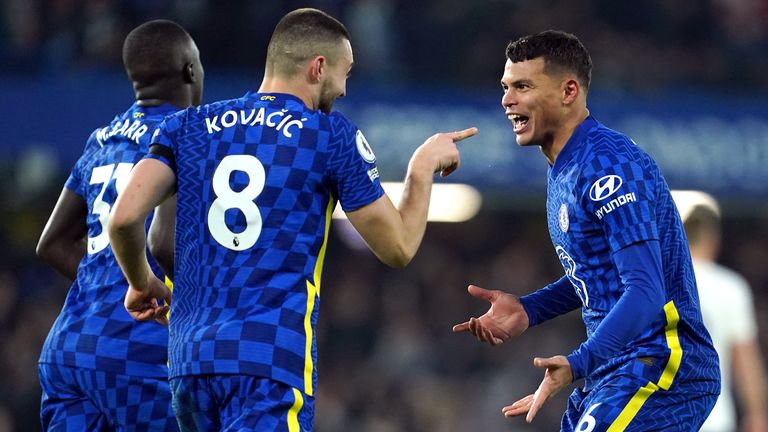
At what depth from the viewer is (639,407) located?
434cm

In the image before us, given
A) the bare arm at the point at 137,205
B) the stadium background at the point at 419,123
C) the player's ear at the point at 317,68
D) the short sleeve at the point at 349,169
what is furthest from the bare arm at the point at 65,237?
the stadium background at the point at 419,123

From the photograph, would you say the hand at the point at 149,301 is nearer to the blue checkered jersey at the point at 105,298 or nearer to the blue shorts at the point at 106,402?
the blue checkered jersey at the point at 105,298

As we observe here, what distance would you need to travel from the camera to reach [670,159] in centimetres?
1322

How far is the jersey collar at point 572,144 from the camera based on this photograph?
4641 mm

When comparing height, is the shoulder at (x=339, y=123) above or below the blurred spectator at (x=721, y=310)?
above

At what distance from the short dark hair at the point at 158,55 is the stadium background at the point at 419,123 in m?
6.80

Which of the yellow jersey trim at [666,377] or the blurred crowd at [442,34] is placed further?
the blurred crowd at [442,34]

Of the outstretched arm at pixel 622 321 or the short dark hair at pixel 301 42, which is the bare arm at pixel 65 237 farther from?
the outstretched arm at pixel 622 321

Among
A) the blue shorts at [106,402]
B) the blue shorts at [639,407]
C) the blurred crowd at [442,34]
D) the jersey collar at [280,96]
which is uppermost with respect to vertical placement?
the blurred crowd at [442,34]

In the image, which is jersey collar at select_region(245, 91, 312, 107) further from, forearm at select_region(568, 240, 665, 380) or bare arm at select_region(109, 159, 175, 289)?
forearm at select_region(568, 240, 665, 380)

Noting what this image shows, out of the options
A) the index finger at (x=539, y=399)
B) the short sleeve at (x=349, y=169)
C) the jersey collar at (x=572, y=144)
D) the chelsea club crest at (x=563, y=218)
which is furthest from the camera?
the jersey collar at (x=572, y=144)

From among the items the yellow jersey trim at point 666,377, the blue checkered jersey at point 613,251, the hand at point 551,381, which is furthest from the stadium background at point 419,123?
the hand at point 551,381

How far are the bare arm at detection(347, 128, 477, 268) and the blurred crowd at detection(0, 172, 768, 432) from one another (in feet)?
23.5

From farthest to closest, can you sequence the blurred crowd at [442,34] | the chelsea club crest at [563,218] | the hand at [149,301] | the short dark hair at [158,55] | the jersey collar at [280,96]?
the blurred crowd at [442,34]
the short dark hair at [158,55]
the chelsea club crest at [563,218]
the hand at [149,301]
the jersey collar at [280,96]
